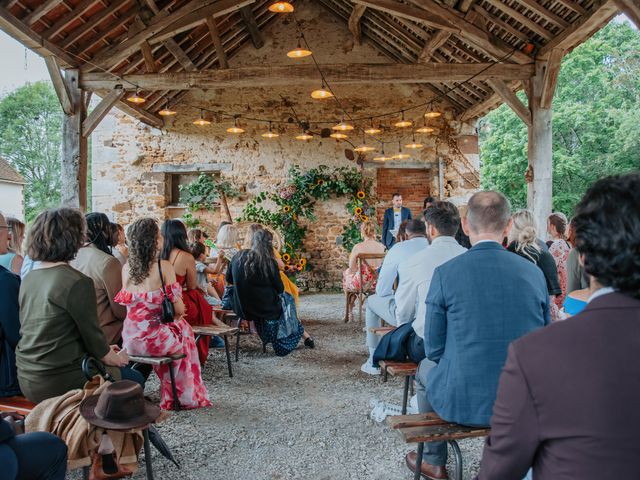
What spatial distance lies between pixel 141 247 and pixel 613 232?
298 centimetres

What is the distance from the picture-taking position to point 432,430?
2.23m

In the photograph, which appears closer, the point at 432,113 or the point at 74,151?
the point at 74,151

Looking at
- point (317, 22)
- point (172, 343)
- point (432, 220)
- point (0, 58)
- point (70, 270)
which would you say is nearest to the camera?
point (70, 270)

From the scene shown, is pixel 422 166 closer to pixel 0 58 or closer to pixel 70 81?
pixel 70 81

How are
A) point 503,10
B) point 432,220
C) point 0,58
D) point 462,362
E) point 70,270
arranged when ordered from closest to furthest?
point 462,362
point 70,270
point 432,220
point 503,10
point 0,58

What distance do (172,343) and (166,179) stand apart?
25.8 ft

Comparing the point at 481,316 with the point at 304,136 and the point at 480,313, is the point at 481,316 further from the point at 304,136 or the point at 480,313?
the point at 304,136

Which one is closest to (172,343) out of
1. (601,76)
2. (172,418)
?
(172,418)

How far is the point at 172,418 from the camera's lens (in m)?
3.70

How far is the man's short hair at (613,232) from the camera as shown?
1072 millimetres

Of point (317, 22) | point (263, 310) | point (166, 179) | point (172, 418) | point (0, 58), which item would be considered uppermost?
point (0, 58)

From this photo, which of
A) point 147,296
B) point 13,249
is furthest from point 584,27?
point 13,249

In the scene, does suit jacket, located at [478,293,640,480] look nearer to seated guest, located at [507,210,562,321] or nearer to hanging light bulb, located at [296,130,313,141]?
seated guest, located at [507,210,562,321]

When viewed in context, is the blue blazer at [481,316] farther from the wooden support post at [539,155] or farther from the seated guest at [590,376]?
the wooden support post at [539,155]
